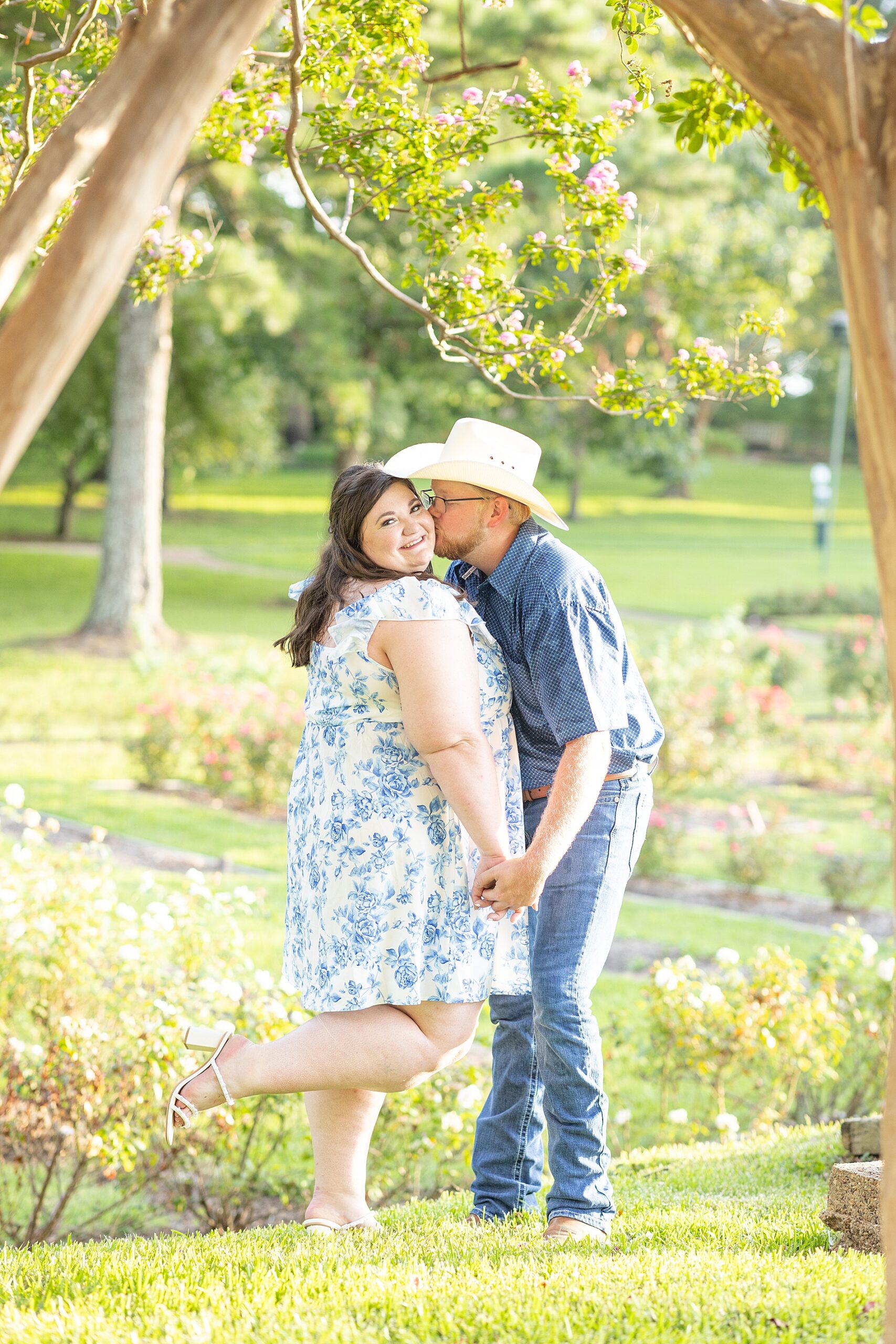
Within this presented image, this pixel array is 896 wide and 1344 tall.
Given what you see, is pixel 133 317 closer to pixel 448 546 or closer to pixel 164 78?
pixel 448 546

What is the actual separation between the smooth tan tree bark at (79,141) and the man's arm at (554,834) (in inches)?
63.7

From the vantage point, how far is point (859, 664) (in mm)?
14852

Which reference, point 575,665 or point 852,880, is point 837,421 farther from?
point 575,665

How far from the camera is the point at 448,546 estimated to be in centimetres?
337

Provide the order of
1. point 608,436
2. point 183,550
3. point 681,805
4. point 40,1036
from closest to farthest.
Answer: point 40,1036
point 681,805
point 608,436
point 183,550

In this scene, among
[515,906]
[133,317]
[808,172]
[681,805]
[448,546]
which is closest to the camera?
[808,172]

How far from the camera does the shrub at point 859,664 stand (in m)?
14.5

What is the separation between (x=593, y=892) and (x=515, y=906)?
24cm

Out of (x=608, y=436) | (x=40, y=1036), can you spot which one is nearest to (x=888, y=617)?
(x=40, y=1036)

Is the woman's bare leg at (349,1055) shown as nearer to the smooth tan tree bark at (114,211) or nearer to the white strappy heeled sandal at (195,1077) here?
the white strappy heeled sandal at (195,1077)

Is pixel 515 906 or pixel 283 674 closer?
pixel 515 906

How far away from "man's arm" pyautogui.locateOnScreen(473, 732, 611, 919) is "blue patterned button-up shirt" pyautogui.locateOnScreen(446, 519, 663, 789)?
0.05m

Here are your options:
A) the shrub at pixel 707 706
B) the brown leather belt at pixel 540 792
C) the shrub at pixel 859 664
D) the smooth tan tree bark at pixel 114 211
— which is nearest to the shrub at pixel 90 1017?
the brown leather belt at pixel 540 792

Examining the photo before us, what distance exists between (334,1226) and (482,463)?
6.08 ft
